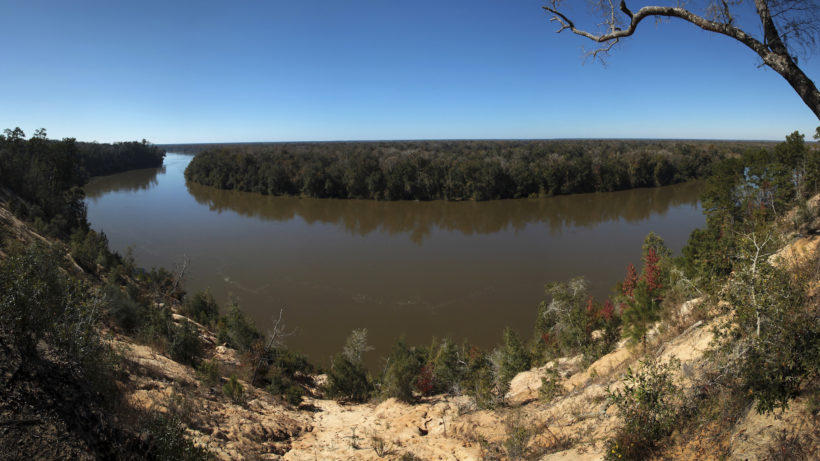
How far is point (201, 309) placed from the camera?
16.0 metres

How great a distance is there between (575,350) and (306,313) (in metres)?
11.5

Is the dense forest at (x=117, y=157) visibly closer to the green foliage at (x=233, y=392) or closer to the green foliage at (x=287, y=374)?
the green foliage at (x=287, y=374)

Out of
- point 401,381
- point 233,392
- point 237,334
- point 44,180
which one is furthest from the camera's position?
point 44,180

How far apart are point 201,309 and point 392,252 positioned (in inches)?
528

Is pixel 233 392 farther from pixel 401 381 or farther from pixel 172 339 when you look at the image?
pixel 401 381

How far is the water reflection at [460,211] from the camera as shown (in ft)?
117

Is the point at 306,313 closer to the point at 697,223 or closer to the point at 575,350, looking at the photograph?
the point at 575,350

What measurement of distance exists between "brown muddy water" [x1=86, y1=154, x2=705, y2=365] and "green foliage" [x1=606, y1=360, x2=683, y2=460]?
10.9m

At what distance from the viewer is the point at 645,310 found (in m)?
9.77

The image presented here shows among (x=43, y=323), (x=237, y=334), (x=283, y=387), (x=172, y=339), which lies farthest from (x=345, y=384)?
(x=43, y=323)

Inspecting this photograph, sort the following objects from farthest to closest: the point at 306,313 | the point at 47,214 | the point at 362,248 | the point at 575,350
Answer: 1. the point at 362,248
2. the point at 47,214
3. the point at 306,313
4. the point at 575,350

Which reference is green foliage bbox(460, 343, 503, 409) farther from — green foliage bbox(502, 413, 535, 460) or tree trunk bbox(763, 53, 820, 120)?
tree trunk bbox(763, 53, 820, 120)

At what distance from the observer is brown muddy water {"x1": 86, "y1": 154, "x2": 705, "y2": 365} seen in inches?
675

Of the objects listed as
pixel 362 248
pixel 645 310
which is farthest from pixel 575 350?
pixel 362 248
